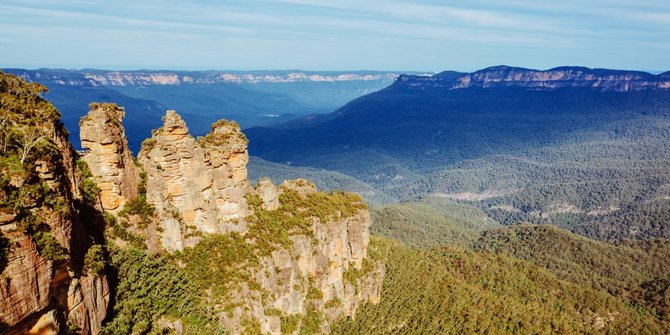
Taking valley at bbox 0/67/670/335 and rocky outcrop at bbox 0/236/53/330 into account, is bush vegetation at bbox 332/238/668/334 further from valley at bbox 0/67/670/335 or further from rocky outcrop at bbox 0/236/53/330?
rocky outcrop at bbox 0/236/53/330

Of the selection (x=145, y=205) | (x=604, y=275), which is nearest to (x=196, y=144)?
(x=145, y=205)

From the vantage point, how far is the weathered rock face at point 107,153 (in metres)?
33.8

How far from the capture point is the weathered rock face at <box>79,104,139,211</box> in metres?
33.8

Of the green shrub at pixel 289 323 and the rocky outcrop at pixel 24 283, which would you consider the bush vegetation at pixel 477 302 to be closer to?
the green shrub at pixel 289 323

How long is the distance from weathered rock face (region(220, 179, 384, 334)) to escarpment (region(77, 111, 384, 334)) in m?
0.11

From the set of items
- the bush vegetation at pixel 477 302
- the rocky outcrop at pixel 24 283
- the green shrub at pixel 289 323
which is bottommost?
the bush vegetation at pixel 477 302

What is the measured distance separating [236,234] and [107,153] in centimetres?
1436

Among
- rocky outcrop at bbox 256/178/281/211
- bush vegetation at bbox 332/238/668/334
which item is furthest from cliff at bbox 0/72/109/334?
bush vegetation at bbox 332/238/668/334

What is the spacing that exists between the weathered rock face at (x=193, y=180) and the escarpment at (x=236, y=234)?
9 centimetres

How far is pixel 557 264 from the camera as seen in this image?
126 meters

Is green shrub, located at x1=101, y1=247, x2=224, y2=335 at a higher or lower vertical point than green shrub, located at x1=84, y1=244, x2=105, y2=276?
lower

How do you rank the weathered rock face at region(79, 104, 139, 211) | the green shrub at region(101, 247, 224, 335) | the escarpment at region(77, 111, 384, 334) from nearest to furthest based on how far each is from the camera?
the green shrub at region(101, 247, 224, 335) → the weathered rock face at region(79, 104, 139, 211) → the escarpment at region(77, 111, 384, 334)

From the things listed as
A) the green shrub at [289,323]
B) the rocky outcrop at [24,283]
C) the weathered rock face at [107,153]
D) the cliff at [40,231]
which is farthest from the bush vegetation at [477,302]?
the rocky outcrop at [24,283]

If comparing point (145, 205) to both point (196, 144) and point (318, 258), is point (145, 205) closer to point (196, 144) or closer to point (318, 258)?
point (196, 144)
